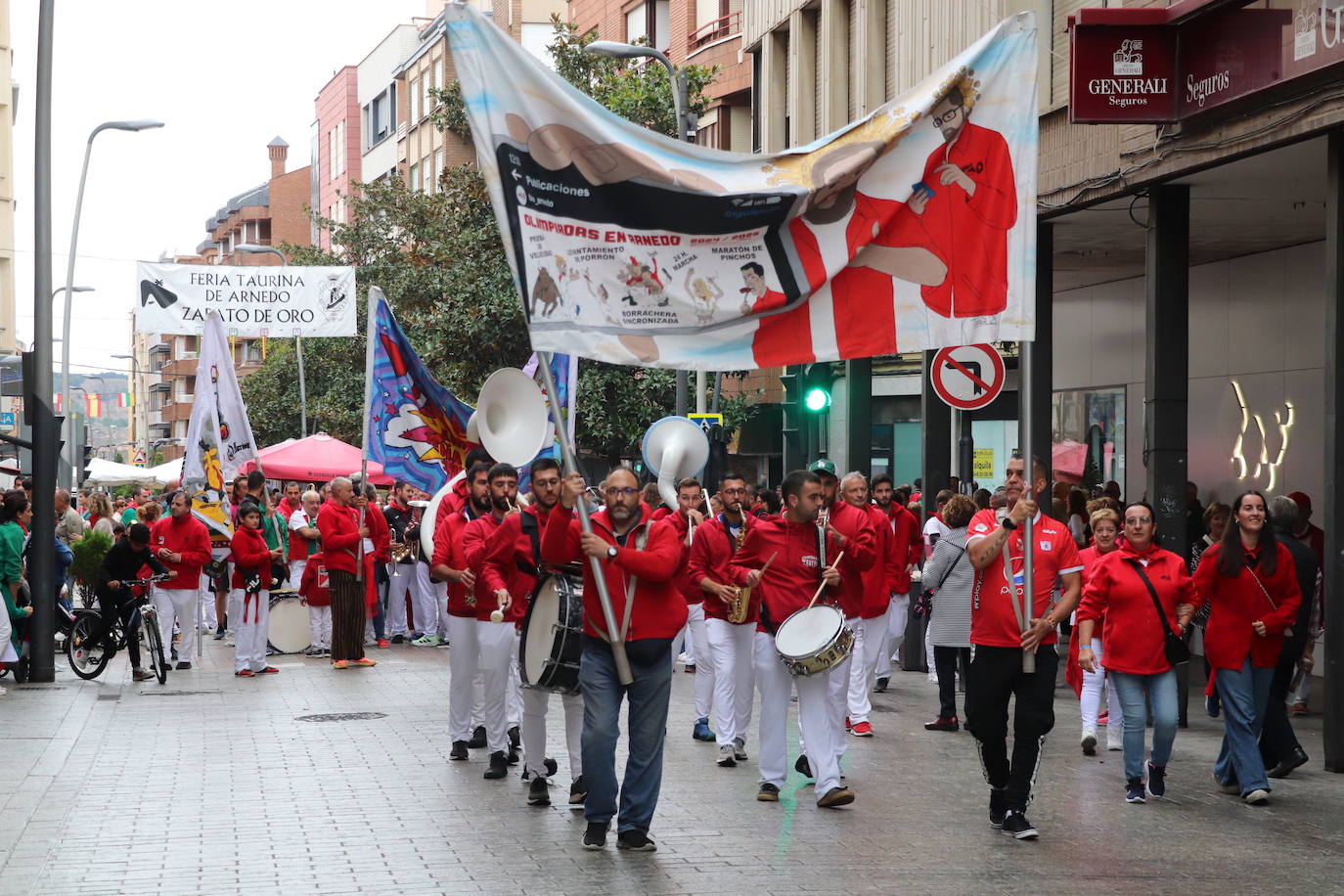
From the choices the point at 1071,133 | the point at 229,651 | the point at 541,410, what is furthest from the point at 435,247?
the point at 541,410

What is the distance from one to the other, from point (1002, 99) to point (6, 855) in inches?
253

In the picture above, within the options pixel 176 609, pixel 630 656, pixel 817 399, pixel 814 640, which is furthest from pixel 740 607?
pixel 176 609

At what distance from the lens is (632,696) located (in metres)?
8.98

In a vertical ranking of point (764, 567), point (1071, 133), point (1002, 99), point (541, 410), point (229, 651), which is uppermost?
point (1071, 133)

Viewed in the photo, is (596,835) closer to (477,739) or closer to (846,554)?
(846,554)

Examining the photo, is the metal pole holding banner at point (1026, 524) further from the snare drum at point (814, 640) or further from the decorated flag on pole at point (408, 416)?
the decorated flag on pole at point (408, 416)

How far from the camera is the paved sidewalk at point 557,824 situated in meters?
8.16

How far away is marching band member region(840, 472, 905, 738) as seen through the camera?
13562 mm

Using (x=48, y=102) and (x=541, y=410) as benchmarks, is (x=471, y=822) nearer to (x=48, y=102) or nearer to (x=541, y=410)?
Result: (x=541, y=410)

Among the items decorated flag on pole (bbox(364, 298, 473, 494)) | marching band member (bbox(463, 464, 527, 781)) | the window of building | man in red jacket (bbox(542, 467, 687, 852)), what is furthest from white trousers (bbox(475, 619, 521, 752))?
the window of building

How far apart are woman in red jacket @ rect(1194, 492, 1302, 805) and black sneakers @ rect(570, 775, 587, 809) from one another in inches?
151

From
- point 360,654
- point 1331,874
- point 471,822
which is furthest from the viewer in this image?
point 360,654

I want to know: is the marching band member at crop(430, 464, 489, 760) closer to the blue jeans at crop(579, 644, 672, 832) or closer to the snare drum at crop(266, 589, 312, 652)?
the blue jeans at crop(579, 644, 672, 832)

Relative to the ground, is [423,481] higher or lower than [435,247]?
lower
